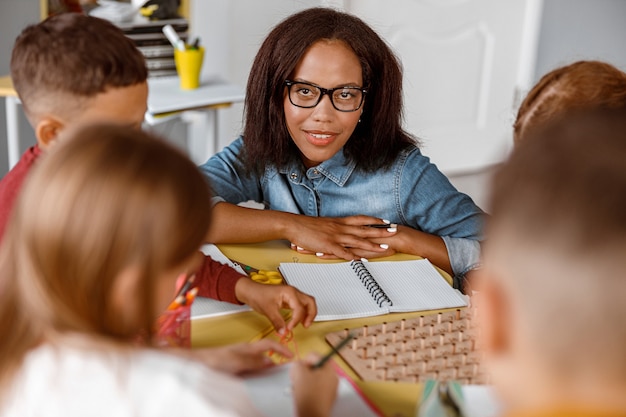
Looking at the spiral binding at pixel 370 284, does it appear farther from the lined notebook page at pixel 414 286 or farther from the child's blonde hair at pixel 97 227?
the child's blonde hair at pixel 97 227

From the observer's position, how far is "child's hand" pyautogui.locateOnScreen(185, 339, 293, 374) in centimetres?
96

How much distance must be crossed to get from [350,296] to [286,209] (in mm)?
456

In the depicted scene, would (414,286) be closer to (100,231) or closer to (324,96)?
(324,96)

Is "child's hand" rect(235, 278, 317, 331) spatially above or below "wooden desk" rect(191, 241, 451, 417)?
above

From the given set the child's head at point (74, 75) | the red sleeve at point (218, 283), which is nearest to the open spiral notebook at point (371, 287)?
the red sleeve at point (218, 283)

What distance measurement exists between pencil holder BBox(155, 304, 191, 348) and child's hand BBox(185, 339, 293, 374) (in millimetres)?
24

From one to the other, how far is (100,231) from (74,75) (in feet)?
1.49

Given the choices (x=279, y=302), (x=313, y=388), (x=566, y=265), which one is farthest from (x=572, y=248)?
(x=279, y=302)

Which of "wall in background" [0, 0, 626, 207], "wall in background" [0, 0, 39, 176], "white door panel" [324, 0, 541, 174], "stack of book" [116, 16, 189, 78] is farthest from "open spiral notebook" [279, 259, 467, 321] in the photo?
"white door panel" [324, 0, 541, 174]

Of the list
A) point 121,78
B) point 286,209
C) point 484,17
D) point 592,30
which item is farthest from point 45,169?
point 592,30

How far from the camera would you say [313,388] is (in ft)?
2.87

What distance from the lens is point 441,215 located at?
1545 mm

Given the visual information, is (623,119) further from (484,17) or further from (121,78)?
(484,17)

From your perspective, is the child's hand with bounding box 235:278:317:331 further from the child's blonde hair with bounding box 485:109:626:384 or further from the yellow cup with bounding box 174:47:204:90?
the yellow cup with bounding box 174:47:204:90
